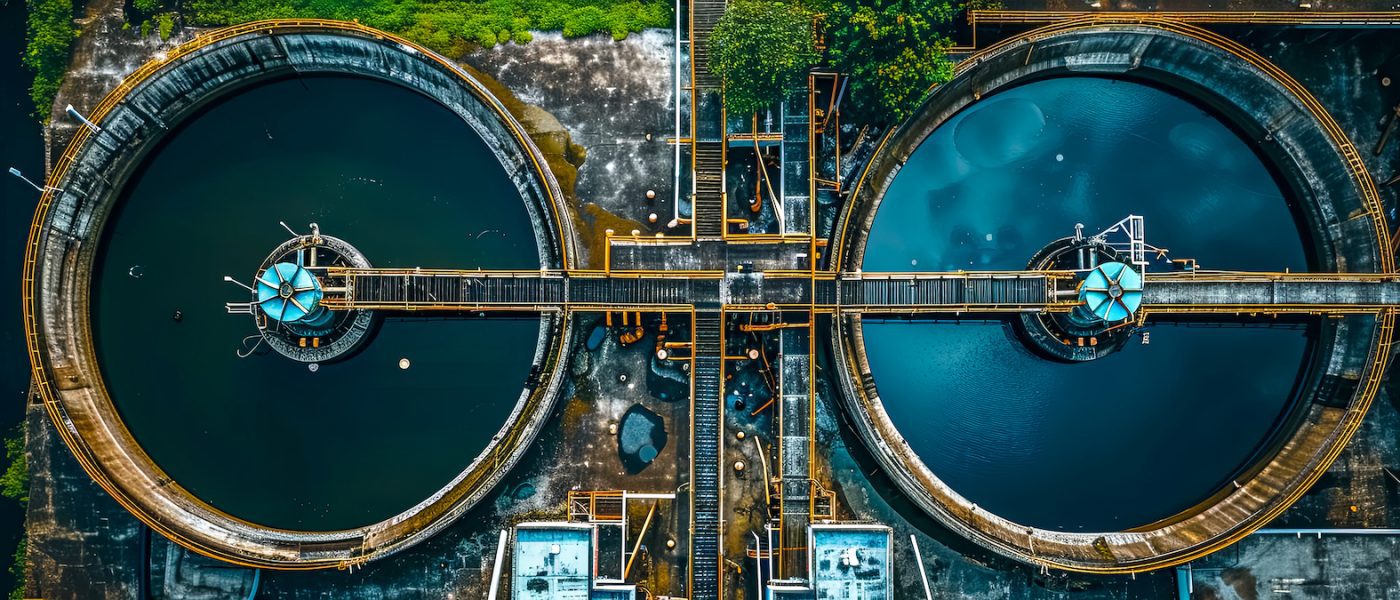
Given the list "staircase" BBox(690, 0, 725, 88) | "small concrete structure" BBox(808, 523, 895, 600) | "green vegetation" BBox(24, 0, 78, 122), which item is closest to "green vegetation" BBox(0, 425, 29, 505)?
"green vegetation" BBox(24, 0, 78, 122)

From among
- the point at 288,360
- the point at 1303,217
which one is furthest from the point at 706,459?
Result: the point at 1303,217

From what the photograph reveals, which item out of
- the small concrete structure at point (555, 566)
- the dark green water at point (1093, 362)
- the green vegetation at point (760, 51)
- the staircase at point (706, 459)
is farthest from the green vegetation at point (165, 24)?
the dark green water at point (1093, 362)

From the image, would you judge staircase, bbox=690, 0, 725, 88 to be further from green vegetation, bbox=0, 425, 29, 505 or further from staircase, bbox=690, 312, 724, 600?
green vegetation, bbox=0, 425, 29, 505

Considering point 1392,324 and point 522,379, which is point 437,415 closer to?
point 522,379

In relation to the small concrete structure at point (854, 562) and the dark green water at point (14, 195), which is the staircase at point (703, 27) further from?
the dark green water at point (14, 195)

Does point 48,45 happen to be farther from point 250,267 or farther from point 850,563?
point 850,563
